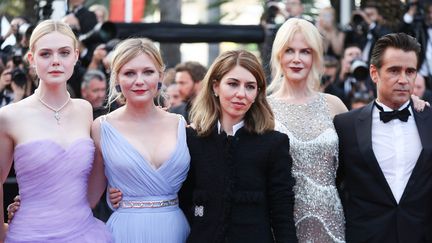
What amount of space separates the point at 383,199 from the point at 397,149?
319mm

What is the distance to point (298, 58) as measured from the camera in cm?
578

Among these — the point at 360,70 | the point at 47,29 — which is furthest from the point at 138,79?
the point at 360,70

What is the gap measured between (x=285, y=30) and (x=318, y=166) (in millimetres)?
908

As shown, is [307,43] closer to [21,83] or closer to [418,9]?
[21,83]

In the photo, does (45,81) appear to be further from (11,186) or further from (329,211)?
(11,186)

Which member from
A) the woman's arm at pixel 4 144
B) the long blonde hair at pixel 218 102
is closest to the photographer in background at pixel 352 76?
the long blonde hair at pixel 218 102

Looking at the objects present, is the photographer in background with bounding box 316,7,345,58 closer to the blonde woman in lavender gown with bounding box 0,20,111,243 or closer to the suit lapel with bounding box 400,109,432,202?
the suit lapel with bounding box 400,109,432,202

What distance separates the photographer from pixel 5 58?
9.17 metres

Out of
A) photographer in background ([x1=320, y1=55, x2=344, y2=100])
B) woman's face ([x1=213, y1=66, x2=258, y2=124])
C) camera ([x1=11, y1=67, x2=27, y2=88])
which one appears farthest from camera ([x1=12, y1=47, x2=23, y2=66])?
woman's face ([x1=213, y1=66, x2=258, y2=124])

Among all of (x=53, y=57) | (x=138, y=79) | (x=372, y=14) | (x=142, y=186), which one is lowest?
(x=142, y=186)

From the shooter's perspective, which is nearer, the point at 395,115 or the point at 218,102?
the point at 218,102

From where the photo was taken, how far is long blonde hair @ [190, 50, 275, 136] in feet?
17.1

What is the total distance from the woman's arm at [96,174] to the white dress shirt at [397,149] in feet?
5.36

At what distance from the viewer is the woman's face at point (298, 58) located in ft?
19.0
